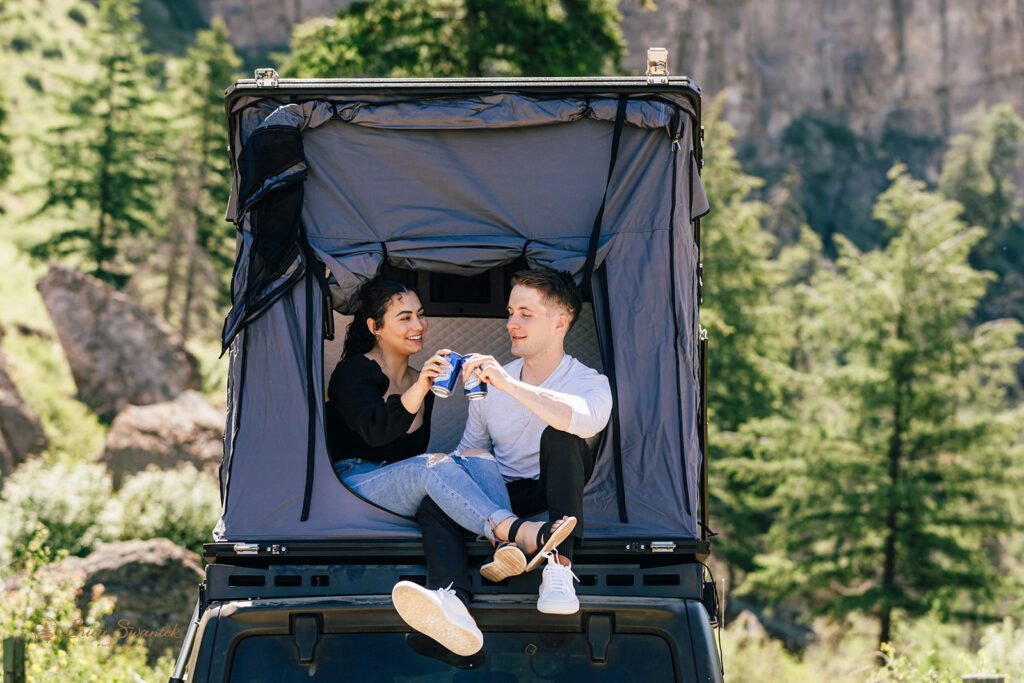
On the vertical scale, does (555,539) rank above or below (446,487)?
below

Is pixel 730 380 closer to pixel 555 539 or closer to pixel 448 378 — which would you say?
pixel 448 378

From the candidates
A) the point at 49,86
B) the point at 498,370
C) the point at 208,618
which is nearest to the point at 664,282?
the point at 498,370

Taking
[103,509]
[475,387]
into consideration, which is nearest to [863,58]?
[103,509]

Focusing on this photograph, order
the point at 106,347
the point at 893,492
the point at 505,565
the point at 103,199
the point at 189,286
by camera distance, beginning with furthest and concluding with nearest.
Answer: the point at 189,286
the point at 103,199
the point at 106,347
the point at 893,492
the point at 505,565

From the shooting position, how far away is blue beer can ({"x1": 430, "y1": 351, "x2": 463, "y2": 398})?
4625 mm

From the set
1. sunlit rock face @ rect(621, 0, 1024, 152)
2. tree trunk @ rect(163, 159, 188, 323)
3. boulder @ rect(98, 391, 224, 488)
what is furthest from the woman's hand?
sunlit rock face @ rect(621, 0, 1024, 152)

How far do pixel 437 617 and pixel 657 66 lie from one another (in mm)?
2536

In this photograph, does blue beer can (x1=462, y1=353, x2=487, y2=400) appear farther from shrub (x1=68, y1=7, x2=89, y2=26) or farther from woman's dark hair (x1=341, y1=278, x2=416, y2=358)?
shrub (x1=68, y1=7, x2=89, y2=26)

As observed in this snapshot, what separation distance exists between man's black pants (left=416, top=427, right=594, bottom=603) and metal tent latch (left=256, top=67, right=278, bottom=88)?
1774 millimetres

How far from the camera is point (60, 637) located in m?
9.17

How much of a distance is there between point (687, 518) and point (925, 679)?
4427mm

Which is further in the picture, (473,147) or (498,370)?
(473,147)

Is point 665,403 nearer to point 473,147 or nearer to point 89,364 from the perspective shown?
point 473,147

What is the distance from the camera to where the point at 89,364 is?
23500 mm
